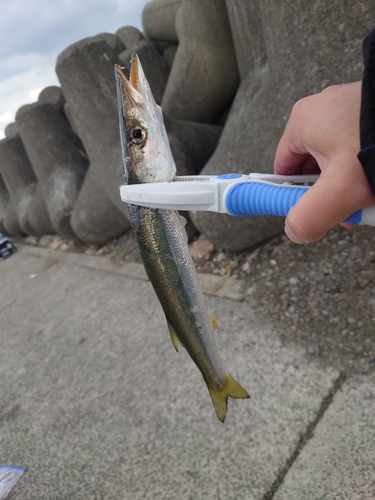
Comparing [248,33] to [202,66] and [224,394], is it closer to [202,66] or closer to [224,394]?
[202,66]

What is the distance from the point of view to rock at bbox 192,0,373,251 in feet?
7.61

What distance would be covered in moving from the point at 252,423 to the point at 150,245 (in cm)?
131

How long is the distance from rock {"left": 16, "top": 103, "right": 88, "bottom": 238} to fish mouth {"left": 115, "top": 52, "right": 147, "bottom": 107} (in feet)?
15.0

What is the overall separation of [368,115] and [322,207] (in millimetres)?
226

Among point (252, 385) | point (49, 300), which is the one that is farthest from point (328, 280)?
point (49, 300)

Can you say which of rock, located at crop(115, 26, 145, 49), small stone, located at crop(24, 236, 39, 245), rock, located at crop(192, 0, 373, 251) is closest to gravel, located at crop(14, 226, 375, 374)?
rock, located at crop(192, 0, 373, 251)

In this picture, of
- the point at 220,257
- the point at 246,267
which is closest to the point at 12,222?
the point at 220,257

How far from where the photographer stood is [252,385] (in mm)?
2303

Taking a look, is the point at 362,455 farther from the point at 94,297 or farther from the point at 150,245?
the point at 94,297

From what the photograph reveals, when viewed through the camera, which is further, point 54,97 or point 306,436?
point 54,97

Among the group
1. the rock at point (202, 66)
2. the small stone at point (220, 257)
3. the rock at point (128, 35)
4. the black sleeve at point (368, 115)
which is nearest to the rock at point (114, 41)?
the rock at point (128, 35)

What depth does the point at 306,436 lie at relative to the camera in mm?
1947

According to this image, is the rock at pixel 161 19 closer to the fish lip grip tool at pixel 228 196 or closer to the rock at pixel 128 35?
the rock at pixel 128 35

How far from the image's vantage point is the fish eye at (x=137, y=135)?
1269 mm
